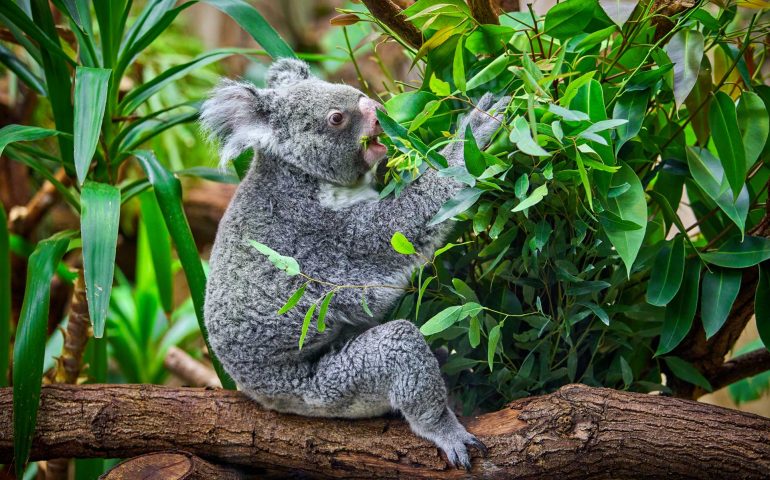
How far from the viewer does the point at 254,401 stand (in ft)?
9.02

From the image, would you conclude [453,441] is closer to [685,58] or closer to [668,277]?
[668,277]

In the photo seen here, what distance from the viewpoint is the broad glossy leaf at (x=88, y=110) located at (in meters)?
2.52

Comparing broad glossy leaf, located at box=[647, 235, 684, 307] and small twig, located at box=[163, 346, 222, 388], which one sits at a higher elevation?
broad glossy leaf, located at box=[647, 235, 684, 307]

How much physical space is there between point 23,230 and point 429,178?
3847 millimetres

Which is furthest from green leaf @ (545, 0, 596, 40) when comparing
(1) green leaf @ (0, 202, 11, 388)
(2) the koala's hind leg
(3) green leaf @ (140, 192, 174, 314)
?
(1) green leaf @ (0, 202, 11, 388)

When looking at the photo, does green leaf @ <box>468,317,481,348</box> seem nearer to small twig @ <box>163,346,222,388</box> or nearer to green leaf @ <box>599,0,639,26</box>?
green leaf @ <box>599,0,639,26</box>

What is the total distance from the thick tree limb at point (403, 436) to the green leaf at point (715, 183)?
2.21 ft

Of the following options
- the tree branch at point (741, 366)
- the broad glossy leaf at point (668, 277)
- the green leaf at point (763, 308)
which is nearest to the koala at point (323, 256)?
the broad glossy leaf at point (668, 277)

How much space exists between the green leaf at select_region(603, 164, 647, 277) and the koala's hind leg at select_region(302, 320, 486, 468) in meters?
0.72

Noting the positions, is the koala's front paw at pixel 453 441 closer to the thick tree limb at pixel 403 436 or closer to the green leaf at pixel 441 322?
the thick tree limb at pixel 403 436

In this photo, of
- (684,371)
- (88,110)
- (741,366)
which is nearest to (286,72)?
(88,110)

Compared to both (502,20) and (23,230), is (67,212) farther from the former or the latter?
(502,20)

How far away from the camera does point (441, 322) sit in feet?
7.04

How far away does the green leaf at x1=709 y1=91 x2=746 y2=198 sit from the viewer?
2.24m
